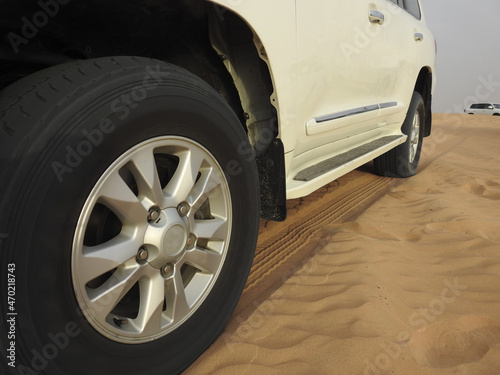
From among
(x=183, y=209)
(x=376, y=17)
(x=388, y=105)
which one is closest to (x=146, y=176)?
(x=183, y=209)

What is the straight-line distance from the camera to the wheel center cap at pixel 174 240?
1167 millimetres

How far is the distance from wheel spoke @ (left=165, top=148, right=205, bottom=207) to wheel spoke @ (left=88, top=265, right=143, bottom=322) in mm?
247

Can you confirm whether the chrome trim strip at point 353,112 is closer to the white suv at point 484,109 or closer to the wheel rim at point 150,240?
the wheel rim at point 150,240

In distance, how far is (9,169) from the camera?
0.85 meters

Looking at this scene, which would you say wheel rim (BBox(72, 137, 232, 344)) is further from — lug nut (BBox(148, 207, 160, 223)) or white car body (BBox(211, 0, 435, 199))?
white car body (BBox(211, 0, 435, 199))

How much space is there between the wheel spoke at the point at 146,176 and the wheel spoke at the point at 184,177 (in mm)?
65

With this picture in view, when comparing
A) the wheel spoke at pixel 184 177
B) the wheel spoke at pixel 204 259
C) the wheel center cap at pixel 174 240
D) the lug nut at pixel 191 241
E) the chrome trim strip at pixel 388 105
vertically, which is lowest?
the chrome trim strip at pixel 388 105

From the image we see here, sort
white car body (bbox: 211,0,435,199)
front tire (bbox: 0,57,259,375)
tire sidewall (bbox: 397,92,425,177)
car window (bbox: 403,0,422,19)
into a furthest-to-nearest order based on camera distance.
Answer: tire sidewall (bbox: 397,92,425,177)
car window (bbox: 403,0,422,19)
white car body (bbox: 211,0,435,199)
front tire (bbox: 0,57,259,375)

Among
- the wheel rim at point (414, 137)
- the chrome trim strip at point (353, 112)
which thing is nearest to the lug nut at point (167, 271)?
the chrome trim strip at point (353, 112)

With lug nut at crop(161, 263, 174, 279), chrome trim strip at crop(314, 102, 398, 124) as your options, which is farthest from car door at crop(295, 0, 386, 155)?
lug nut at crop(161, 263, 174, 279)

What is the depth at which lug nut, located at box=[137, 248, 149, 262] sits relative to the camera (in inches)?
44.0

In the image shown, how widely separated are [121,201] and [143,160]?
0.14 meters

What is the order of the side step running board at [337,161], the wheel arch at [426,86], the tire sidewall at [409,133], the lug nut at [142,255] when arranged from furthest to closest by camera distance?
the wheel arch at [426,86], the tire sidewall at [409,133], the side step running board at [337,161], the lug nut at [142,255]

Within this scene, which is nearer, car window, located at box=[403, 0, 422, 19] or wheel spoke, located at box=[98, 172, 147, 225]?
wheel spoke, located at box=[98, 172, 147, 225]
